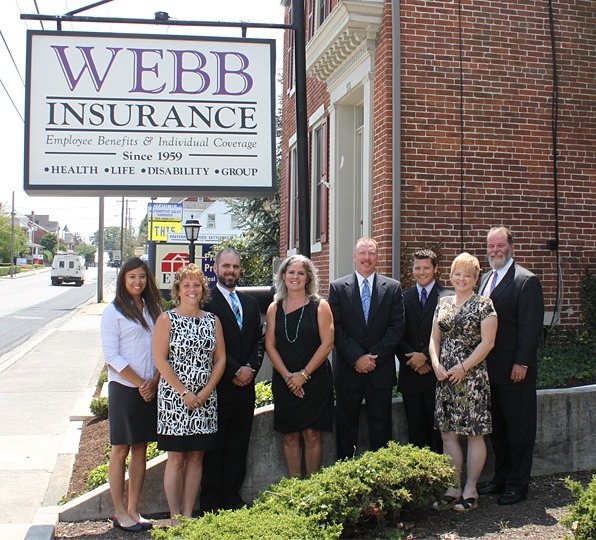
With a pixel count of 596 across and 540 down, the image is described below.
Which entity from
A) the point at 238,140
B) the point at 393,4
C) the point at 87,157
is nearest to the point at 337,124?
the point at 393,4

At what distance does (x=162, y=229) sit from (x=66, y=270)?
3555 centimetres

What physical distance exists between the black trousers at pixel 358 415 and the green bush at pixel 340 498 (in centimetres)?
45

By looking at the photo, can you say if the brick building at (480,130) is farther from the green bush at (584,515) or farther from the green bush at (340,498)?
the green bush at (584,515)

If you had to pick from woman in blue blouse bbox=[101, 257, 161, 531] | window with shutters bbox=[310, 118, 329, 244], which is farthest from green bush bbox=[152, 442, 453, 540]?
window with shutters bbox=[310, 118, 329, 244]

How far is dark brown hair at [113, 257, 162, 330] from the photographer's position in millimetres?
5109

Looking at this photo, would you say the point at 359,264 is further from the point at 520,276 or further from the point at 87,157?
the point at 87,157

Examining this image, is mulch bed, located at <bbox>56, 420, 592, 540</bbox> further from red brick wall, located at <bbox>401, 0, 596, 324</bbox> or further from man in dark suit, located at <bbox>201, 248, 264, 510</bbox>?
red brick wall, located at <bbox>401, 0, 596, 324</bbox>

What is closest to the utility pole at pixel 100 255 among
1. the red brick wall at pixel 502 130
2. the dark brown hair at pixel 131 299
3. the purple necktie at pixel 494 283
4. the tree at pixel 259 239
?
the tree at pixel 259 239

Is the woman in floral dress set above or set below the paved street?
above

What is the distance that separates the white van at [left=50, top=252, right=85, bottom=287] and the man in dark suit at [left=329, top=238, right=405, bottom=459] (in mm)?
59375

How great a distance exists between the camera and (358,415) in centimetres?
557

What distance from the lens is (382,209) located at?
8383mm

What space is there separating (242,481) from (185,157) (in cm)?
290

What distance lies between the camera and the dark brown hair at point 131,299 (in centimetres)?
511
